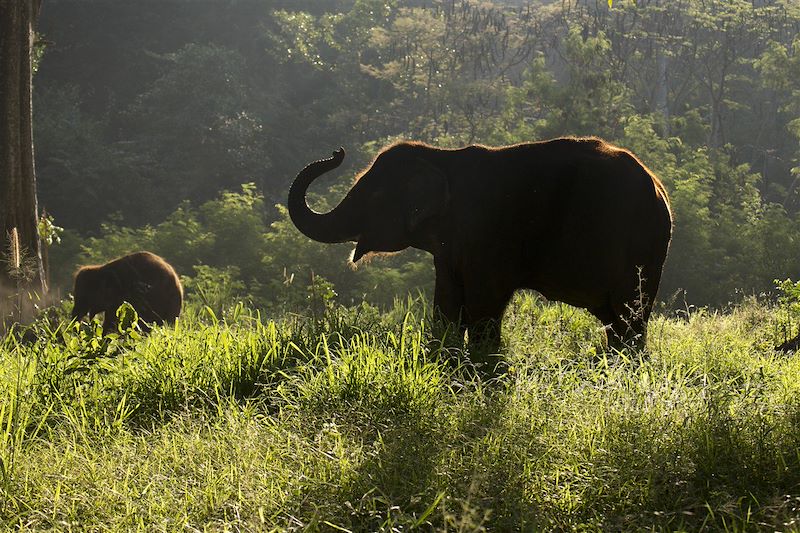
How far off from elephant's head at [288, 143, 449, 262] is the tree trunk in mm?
3432

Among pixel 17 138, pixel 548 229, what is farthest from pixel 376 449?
pixel 17 138

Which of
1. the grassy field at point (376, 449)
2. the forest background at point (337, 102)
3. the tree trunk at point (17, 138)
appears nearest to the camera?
the grassy field at point (376, 449)

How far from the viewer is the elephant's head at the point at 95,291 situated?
10.7 m

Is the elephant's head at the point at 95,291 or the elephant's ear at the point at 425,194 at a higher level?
the elephant's ear at the point at 425,194

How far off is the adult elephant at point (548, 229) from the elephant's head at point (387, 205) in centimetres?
2

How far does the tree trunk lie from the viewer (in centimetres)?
935

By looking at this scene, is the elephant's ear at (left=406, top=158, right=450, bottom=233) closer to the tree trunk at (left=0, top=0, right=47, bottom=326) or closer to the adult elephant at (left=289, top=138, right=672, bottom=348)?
the adult elephant at (left=289, top=138, right=672, bottom=348)

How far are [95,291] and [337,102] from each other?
22.9 metres

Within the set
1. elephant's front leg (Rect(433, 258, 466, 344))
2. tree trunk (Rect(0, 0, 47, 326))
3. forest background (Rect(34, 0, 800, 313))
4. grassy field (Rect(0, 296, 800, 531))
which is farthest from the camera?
forest background (Rect(34, 0, 800, 313))

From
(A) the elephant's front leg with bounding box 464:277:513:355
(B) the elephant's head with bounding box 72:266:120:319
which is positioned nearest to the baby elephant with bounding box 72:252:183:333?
(B) the elephant's head with bounding box 72:266:120:319

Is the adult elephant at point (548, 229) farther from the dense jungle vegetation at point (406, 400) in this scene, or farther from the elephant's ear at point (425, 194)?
the dense jungle vegetation at point (406, 400)

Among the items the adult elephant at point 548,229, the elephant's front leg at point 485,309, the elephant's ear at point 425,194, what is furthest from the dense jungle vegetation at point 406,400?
the elephant's ear at point 425,194

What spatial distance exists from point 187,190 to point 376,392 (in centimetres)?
2603

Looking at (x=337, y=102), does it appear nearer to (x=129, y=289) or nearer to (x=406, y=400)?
(x=129, y=289)
